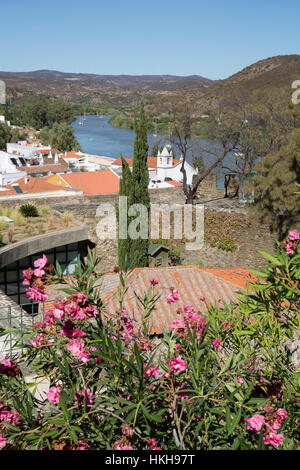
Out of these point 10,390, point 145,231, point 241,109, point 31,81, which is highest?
point 31,81

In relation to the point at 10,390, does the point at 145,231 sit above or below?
below

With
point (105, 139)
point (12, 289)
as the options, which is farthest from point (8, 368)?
point (105, 139)

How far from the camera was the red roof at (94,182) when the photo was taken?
2373 centimetres

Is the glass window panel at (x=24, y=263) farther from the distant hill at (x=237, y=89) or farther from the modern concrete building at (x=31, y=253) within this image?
the distant hill at (x=237, y=89)

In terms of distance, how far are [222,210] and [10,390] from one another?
14774 mm

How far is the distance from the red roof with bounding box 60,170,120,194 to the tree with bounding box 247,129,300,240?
10.6 metres

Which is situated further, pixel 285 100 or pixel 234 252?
pixel 285 100

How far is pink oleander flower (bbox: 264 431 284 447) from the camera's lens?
6.53 ft

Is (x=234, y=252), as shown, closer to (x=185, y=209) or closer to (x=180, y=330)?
(x=185, y=209)

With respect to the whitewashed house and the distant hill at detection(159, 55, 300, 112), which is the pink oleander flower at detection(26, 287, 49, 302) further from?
the whitewashed house

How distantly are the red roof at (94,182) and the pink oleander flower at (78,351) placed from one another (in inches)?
833
